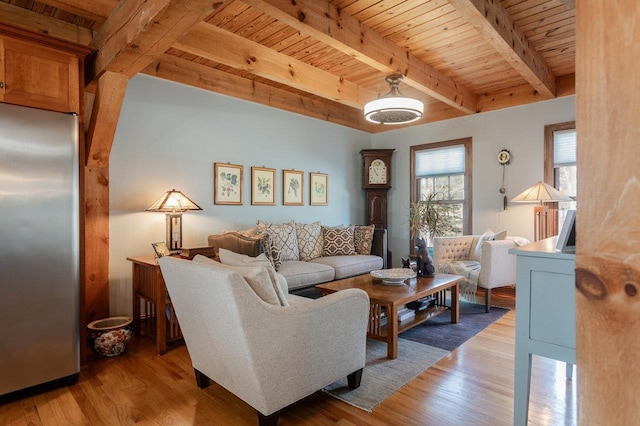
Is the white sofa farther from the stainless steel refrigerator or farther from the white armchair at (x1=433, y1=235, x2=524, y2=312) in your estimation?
the stainless steel refrigerator

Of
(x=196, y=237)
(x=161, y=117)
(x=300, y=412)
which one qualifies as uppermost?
(x=161, y=117)

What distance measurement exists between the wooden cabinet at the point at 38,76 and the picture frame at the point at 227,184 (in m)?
1.80

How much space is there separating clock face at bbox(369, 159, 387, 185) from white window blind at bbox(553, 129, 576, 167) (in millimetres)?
2422

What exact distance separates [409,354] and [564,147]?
3.55 metres

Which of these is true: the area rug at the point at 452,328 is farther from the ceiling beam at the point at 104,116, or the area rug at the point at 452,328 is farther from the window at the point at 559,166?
the ceiling beam at the point at 104,116

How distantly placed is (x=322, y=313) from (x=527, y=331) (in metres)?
0.96

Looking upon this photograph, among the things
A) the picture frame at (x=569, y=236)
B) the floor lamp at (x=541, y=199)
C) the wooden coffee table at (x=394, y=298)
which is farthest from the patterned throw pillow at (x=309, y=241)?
the picture frame at (x=569, y=236)

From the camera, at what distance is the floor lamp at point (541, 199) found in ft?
13.7

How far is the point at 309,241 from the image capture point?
4.62 m

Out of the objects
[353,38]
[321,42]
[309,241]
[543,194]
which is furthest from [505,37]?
[309,241]

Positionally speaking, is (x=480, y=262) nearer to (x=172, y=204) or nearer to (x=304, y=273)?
(x=304, y=273)

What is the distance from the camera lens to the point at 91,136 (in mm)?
2838

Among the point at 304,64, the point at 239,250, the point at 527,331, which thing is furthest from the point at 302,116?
the point at 527,331

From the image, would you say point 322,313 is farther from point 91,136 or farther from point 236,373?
point 91,136
